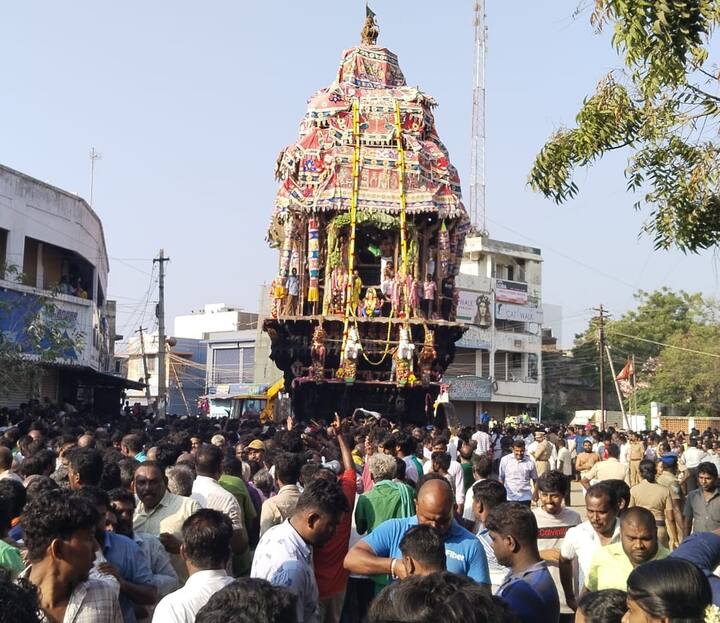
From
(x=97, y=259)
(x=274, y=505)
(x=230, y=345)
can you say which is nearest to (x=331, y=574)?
(x=274, y=505)

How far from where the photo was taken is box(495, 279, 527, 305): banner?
60094mm

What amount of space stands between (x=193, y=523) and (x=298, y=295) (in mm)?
31040

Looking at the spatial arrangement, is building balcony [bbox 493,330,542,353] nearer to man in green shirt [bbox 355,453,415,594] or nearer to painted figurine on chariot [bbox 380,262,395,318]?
painted figurine on chariot [bbox 380,262,395,318]

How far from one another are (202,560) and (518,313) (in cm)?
5660

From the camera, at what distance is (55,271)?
123 feet

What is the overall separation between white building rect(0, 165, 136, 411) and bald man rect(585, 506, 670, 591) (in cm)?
2263

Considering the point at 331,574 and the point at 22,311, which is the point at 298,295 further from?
the point at 331,574

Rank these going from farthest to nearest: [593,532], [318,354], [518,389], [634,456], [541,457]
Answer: [518,389]
[318,354]
[634,456]
[541,457]
[593,532]

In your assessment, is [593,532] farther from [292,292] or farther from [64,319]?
[292,292]

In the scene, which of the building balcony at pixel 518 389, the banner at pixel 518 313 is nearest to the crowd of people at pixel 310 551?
the building balcony at pixel 518 389

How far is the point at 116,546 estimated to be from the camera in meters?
5.33

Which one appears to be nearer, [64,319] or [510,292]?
[64,319]

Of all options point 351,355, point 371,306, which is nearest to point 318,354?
point 351,355

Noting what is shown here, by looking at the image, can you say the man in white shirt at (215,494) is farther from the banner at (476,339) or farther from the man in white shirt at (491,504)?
the banner at (476,339)
